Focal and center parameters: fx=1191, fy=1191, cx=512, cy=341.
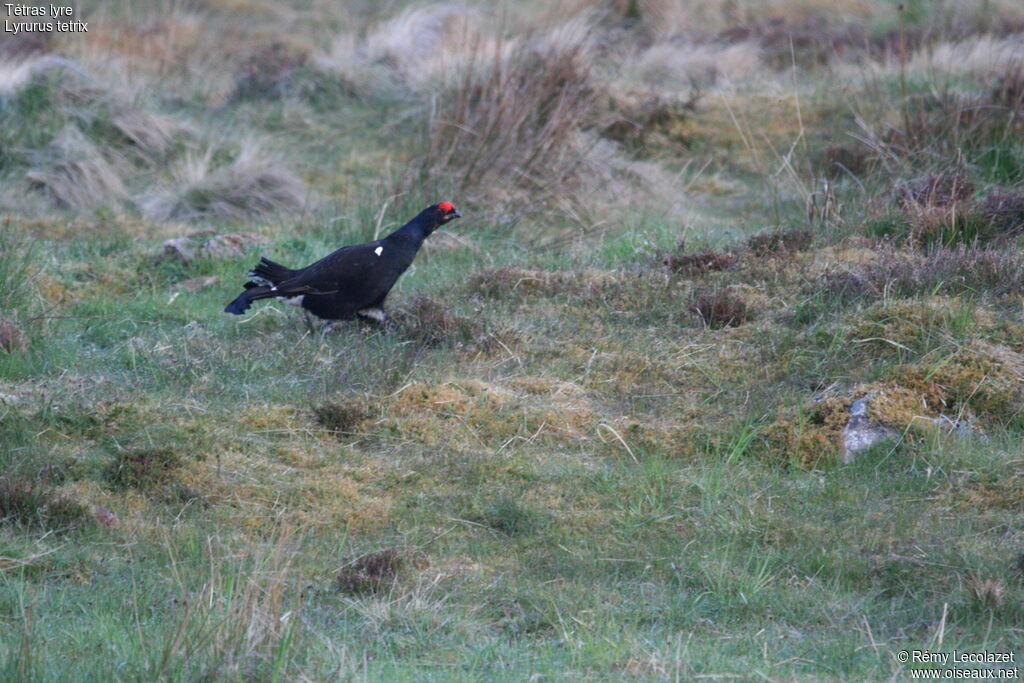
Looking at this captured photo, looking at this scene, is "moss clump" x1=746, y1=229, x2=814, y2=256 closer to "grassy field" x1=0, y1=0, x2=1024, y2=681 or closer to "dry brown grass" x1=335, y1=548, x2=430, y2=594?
"grassy field" x1=0, y1=0, x2=1024, y2=681

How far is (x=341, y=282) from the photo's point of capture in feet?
22.4

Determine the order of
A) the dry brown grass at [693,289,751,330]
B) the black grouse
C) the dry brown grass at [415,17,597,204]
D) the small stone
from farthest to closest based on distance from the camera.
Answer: the dry brown grass at [415,17,597,204], the black grouse, the dry brown grass at [693,289,751,330], the small stone

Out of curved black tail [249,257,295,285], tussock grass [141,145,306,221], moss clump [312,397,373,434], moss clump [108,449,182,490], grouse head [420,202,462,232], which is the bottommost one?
tussock grass [141,145,306,221]

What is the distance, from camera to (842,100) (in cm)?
1115

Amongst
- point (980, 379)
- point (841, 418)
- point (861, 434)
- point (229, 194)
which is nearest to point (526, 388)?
point (841, 418)

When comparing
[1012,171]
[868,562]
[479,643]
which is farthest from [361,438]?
[1012,171]

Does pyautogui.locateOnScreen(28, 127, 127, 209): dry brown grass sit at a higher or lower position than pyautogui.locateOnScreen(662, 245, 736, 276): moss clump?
lower

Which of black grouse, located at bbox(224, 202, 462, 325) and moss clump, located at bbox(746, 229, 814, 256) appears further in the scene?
moss clump, located at bbox(746, 229, 814, 256)

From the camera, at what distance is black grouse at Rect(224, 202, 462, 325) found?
6832mm

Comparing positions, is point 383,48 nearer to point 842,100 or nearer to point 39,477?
point 842,100

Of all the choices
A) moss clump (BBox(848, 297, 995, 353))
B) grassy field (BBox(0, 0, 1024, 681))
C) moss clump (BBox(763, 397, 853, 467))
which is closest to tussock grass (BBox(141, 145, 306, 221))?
grassy field (BBox(0, 0, 1024, 681))

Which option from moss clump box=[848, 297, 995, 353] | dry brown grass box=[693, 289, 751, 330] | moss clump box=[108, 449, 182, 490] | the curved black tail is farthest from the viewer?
the curved black tail

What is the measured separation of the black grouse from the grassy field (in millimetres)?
228

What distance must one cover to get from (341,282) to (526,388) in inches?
56.5
